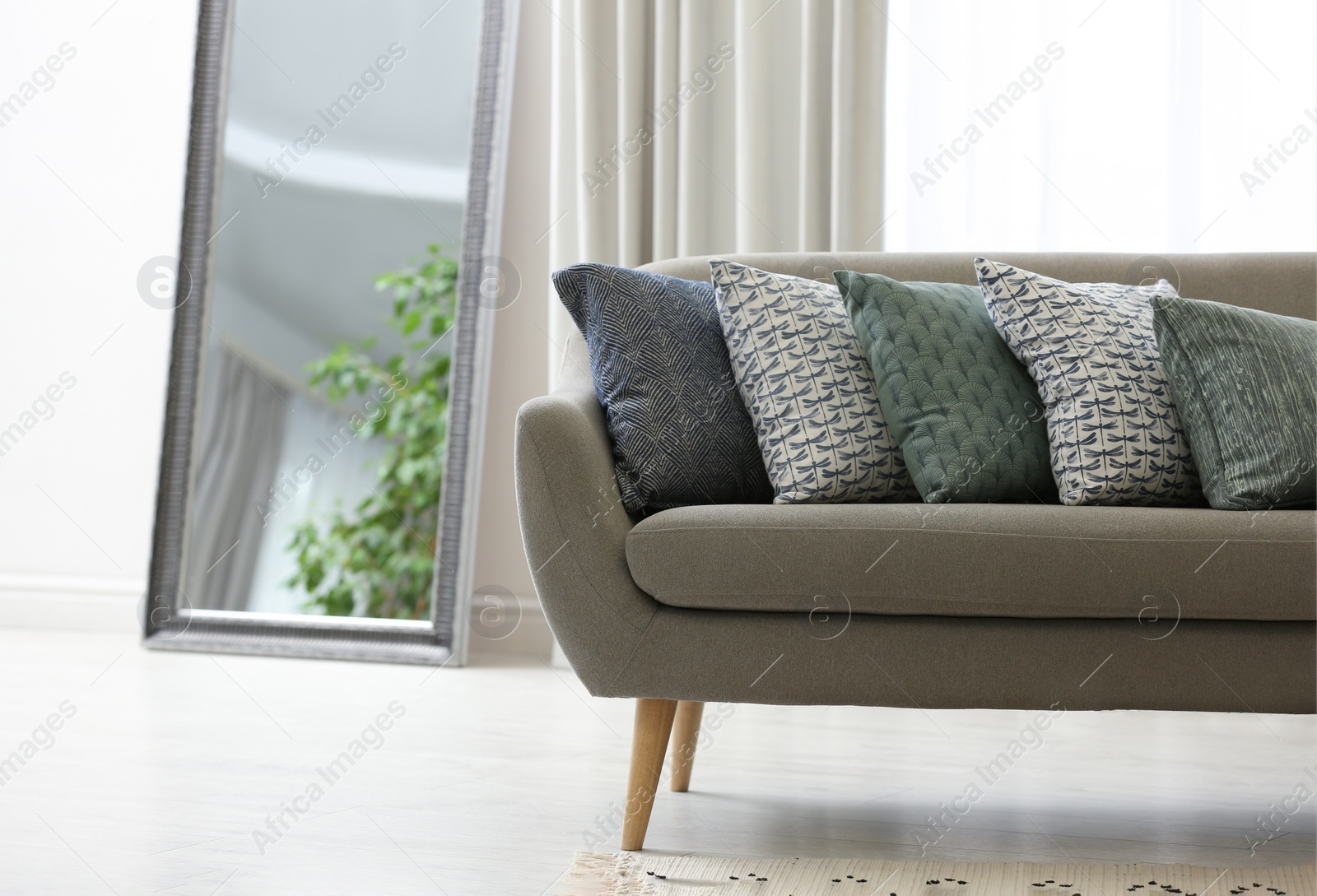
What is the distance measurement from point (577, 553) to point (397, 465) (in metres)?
1.53

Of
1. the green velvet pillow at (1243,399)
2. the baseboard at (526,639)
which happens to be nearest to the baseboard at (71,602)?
the baseboard at (526,639)

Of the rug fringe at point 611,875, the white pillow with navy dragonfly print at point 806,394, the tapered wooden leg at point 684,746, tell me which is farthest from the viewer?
the tapered wooden leg at point 684,746

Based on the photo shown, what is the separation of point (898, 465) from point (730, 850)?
586mm

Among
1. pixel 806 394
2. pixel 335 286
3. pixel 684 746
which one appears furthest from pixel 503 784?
pixel 335 286

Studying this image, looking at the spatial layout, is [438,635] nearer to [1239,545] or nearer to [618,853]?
[618,853]

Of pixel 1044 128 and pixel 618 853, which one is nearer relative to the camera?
pixel 618 853

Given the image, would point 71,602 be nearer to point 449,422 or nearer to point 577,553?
point 449,422

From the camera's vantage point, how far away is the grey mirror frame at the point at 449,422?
2.64 meters

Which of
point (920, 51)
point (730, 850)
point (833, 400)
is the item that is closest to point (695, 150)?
point (920, 51)

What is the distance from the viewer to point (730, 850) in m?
1.38

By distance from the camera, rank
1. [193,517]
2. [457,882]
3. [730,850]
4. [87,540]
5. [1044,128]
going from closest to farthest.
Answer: [457,882]
[730,850]
[1044,128]
[193,517]
[87,540]

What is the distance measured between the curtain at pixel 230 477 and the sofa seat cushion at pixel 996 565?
5.60 feet

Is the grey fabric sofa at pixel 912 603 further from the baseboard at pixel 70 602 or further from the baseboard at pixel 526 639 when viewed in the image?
the baseboard at pixel 70 602

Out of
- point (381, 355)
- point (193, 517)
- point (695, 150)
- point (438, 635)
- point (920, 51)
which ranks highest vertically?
point (920, 51)
